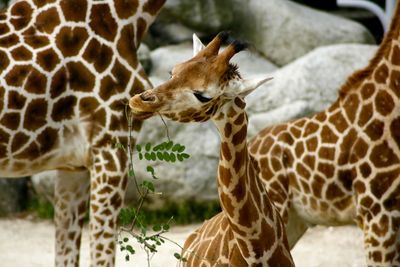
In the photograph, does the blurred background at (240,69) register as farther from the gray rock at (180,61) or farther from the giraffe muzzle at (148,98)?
the giraffe muzzle at (148,98)

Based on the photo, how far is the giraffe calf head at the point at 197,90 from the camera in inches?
130

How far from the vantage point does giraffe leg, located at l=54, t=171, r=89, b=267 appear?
208 inches

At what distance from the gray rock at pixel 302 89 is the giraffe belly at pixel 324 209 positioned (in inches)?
98.4

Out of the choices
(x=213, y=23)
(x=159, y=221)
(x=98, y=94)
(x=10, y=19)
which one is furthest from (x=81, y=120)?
(x=213, y=23)

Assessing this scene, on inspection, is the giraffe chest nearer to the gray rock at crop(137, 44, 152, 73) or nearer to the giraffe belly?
the giraffe belly

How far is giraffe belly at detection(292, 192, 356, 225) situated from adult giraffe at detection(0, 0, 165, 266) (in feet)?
3.66

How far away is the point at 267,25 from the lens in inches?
387

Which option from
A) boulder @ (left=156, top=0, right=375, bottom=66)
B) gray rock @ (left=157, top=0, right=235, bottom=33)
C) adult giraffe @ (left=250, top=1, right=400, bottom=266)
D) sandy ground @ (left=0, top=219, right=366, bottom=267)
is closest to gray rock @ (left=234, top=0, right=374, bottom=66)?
boulder @ (left=156, top=0, right=375, bottom=66)

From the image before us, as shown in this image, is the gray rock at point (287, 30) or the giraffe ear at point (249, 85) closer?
the giraffe ear at point (249, 85)

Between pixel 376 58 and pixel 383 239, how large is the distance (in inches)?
40.2

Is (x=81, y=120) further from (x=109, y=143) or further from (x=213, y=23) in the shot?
(x=213, y=23)

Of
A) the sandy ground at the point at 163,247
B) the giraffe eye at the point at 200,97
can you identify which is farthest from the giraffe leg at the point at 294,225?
the giraffe eye at the point at 200,97

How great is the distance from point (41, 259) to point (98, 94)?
267 cm

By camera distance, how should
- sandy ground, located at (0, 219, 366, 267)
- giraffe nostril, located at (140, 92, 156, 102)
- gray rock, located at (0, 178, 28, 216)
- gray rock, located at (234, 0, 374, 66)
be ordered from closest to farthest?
giraffe nostril, located at (140, 92, 156, 102) < sandy ground, located at (0, 219, 366, 267) < gray rock, located at (0, 178, 28, 216) < gray rock, located at (234, 0, 374, 66)
